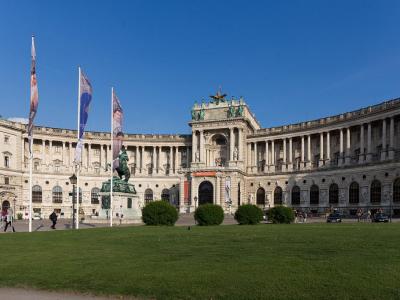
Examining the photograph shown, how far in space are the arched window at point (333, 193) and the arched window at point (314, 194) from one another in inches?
128

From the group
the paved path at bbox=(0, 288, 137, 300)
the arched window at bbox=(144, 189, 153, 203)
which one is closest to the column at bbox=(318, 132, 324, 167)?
the arched window at bbox=(144, 189, 153, 203)

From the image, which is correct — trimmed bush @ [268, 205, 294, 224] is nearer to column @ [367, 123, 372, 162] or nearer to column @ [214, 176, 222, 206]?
column @ [367, 123, 372, 162]

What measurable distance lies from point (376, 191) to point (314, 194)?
15.2 meters

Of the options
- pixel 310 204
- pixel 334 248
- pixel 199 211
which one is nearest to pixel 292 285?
pixel 334 248

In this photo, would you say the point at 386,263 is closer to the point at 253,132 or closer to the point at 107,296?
the point at 107,296

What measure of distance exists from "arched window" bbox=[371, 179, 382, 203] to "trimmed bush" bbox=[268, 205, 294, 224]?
3776cm

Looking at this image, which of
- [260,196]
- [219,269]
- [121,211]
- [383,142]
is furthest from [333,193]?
[219,269]

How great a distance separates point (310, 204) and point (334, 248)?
73.0 metres

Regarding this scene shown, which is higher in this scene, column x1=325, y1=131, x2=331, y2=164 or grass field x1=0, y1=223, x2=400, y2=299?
column x1=325, y1=131, x2=331, y2=164

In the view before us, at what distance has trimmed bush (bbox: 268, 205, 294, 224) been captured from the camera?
43.6 metres

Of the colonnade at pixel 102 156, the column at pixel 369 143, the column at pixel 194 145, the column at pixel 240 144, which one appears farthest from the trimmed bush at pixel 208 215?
the colonnade at pixel 102 156

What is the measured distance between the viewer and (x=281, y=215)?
4359 centimetres

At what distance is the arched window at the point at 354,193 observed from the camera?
8011 centimetres

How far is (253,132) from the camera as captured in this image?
104 metres
